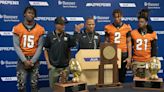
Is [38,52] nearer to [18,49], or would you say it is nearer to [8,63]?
[18,49]

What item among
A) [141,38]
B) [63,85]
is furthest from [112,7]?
[63,85]

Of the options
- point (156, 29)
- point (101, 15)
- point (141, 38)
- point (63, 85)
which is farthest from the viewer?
point (156, 29)

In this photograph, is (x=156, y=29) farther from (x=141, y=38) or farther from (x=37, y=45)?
(x=37, y=45)

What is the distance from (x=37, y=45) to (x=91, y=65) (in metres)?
1.24

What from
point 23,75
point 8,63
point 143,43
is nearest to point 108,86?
point 23,75

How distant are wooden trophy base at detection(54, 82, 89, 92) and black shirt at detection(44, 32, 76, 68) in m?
1.28

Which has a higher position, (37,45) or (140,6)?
(140,6)

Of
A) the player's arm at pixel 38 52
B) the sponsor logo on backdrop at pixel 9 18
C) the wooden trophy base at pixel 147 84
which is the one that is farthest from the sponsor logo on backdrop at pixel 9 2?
the wooden trophy base at pixel 147 84

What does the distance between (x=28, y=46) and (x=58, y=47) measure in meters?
0.35

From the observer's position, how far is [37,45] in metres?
3.53

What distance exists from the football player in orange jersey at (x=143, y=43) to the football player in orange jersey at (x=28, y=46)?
1.18m

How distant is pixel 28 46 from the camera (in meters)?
3.48

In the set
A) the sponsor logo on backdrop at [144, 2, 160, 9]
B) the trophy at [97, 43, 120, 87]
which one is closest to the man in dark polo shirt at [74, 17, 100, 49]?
the trophy at [97, 43, 120, 87]

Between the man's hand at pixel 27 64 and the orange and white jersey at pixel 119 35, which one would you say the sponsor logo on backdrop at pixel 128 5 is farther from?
the man's hand at pixel 27 64
